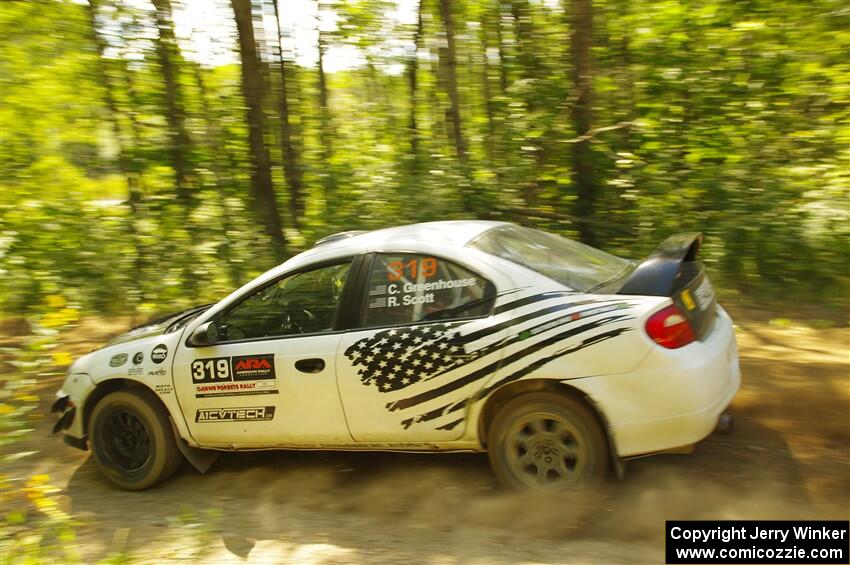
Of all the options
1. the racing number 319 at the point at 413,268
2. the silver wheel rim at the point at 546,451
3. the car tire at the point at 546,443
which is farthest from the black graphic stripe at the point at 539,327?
the racing number 319 at the point at 413,268

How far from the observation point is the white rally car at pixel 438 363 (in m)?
4.12

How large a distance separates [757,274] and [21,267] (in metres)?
8.59

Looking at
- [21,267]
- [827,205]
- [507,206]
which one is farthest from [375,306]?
[21,267]

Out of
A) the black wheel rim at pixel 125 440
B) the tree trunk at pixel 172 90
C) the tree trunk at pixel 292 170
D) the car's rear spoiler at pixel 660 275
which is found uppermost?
the tree trunk at pixel 172 90

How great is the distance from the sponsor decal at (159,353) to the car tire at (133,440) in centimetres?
28

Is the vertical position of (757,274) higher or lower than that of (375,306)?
lower

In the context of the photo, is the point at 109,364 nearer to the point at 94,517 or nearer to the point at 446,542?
the point at 94,517

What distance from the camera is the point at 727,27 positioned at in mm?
9289

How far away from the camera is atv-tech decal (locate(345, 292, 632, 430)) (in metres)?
4.18

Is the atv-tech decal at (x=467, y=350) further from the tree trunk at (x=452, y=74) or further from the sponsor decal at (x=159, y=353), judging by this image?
the tree trunk at (x=452, y=74)

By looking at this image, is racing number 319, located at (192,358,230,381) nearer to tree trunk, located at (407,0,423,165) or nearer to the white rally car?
the white rally car

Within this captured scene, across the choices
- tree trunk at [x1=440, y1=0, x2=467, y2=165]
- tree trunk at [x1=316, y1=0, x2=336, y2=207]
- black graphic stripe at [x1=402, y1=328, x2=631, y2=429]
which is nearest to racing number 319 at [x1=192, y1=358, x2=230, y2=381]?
black graphic stripe at [x1=402, y1=328, x2=631, y2=429]

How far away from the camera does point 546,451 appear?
4.35m

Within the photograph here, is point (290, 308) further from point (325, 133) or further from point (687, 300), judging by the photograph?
point (325, 133)
